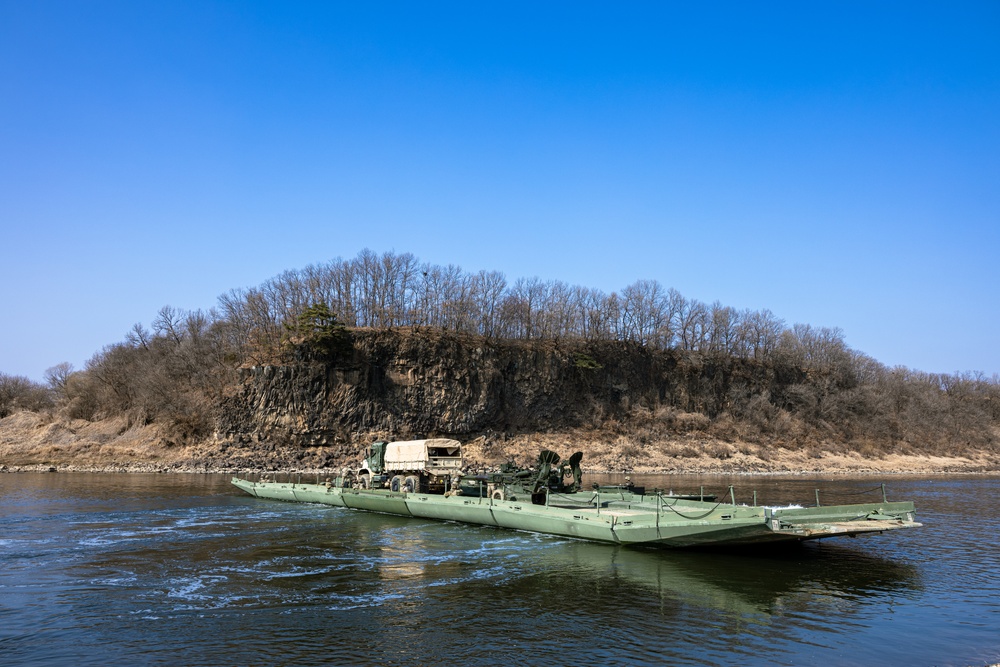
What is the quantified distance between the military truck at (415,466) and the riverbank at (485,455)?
25148mm

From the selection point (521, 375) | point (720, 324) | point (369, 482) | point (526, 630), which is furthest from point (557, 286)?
point (526, 630)

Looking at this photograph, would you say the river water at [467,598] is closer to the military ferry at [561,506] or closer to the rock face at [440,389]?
the military ferry at [561,506]

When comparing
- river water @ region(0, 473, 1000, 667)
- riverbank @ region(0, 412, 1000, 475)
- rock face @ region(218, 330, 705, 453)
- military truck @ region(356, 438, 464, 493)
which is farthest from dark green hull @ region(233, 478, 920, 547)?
rock face @ region(218, 330, 705, 453)

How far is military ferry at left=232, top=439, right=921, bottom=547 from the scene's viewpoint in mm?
20797

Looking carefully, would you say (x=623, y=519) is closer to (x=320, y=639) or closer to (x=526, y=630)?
(x=526, y=630)

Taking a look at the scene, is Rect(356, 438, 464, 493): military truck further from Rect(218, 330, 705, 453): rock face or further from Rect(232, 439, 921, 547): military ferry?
Rect(218, 330, 705, 453): rock face

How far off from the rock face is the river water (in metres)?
38.7

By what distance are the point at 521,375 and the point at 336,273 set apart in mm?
25686

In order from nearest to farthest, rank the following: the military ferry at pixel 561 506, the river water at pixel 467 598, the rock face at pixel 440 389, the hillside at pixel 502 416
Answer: the river water at pixel 467 598 < the military ferry at pixel 561 506 < the hillside at pixel 502 416 < the rock face at pixel 440 389

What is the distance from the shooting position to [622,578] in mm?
19062

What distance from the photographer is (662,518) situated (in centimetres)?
2216

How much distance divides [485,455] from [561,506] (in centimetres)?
4317

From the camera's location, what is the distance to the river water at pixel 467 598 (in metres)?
13.0

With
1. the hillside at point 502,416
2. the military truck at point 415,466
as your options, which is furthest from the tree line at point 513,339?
the military truck at point 415,466
